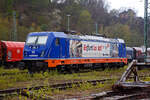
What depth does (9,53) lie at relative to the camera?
73.6 ft

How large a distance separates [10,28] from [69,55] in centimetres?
2605

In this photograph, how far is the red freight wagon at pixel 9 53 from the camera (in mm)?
22172

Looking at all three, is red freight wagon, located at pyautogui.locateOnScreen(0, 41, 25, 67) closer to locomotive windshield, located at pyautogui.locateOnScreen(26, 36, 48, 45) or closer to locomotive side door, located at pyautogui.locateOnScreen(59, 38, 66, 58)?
locomotive windshield, located at pyautogui.locateOnScreen(26, 36, 48, 45)

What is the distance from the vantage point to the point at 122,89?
8.59 metres

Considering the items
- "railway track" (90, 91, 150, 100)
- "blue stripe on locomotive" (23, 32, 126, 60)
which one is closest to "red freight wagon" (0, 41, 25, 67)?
"blue stripe on locomotive" (23, 32, 126, 60)

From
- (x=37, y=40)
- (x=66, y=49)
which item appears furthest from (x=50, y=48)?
(x=66, y=49)

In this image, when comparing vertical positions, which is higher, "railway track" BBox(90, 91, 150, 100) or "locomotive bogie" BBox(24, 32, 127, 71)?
"locomotive bogie" BBox(24, 32, 127, 71)

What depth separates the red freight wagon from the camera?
873 inches

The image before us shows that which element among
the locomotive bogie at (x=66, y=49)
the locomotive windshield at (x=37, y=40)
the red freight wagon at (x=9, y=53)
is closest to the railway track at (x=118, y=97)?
the locomotive bogie at (x=66, y=49)

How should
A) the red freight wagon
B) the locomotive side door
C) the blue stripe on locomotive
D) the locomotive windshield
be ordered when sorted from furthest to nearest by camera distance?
the red freight wagon → the locomotive side door → the locomotive windshield → the blue stripe on locomotive

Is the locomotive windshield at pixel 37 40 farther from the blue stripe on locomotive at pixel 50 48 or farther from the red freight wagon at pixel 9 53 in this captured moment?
the red freight wagon at pixel 9 53

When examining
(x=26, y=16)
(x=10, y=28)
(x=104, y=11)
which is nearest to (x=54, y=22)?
(x=26, y=16)

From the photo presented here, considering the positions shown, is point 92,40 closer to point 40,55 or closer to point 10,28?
point 40,55

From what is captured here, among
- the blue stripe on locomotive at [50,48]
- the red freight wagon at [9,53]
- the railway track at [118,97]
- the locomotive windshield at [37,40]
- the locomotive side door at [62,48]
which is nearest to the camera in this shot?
the railway track at [118,97]
